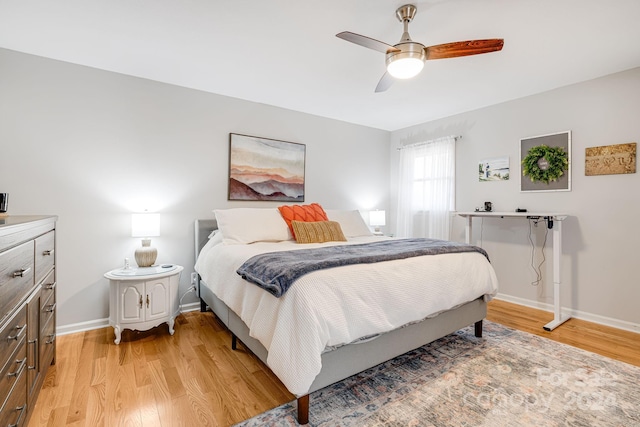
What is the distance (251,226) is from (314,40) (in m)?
1.73

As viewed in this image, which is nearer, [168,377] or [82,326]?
[168,377]

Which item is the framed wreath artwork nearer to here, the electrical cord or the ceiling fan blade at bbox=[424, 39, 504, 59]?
the electrical cord

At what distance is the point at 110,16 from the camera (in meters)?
2.04

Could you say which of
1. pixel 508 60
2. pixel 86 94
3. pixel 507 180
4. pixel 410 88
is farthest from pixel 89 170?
pixel 507 180

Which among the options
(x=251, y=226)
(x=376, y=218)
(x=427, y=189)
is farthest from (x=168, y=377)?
(x=427, y=189)

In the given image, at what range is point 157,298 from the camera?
2.52 metres

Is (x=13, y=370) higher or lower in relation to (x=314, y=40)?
lower

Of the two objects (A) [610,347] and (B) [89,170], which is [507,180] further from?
(B) [89,170]

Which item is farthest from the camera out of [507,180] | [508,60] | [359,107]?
[359,107]

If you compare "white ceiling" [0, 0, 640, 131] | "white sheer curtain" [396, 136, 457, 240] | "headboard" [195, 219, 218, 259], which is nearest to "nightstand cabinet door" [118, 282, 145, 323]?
"headboard" [195, 219, 218, 259]

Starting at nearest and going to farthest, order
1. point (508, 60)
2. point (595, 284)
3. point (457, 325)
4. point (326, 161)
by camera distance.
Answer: point (457, 325) → point (508, 60) → point (595, 284) → point (326, 161)

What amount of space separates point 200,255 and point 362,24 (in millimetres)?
2496

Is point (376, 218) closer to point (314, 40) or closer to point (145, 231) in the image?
point (314, 40)

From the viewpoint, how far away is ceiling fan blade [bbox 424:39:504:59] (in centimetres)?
187
